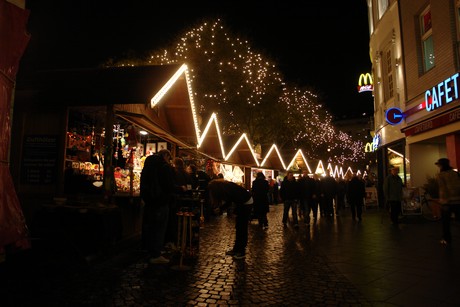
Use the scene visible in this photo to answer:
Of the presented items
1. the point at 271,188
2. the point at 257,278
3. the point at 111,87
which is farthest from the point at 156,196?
the point at 271,188

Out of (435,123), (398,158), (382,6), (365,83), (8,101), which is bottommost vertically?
(8,101)

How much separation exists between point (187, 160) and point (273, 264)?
8560mm

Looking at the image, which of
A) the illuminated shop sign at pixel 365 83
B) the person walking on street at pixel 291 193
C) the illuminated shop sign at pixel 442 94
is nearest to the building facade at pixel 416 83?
the illuminated shop sign at pixel 442 94

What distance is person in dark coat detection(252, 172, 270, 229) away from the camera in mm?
11531

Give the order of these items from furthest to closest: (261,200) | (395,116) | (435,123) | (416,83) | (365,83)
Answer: (365,83) → (395,116) → (416,83) → (435,123) → (261,200)

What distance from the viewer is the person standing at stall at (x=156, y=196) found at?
6.11m

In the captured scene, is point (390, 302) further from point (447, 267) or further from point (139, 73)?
point (139, 73)

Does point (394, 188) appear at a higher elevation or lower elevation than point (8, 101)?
lower

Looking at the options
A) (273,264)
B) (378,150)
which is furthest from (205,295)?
(378,150)

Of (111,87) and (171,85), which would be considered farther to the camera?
(171,85)

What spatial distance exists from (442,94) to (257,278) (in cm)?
953

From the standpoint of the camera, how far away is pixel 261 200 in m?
11.6

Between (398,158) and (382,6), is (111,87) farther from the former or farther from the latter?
(382,6)

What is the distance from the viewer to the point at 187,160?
47.4ft
